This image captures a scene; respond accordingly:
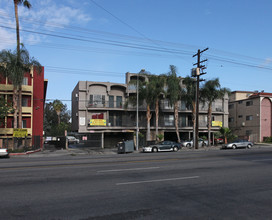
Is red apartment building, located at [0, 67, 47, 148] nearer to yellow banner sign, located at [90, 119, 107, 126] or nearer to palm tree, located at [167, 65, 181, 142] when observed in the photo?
yellow banner sign, located at [90, 119, 107, 126]

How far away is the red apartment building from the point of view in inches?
1262

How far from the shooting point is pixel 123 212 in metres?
5.95

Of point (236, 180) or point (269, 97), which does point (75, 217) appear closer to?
point (236, 180)

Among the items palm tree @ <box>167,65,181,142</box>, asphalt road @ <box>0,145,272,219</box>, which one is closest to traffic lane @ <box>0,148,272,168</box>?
asphalt road @ <box>0,145,272,219</box>

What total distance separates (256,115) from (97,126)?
29.2 m

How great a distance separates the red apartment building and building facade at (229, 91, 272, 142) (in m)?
35.1

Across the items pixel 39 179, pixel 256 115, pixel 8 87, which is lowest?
pixel 39 179

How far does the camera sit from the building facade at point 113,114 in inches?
1462

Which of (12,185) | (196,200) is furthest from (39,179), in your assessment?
(196,200)

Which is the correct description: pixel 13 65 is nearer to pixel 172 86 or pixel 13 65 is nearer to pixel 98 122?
pixel 98 122

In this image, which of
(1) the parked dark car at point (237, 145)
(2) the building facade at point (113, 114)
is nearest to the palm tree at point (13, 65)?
(2) the building facade at point (113, 114)

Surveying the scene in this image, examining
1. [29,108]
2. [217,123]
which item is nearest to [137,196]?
[29,108]

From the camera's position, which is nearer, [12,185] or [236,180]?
[12,185]

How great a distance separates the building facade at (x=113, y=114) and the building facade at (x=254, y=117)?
753 centimetres
